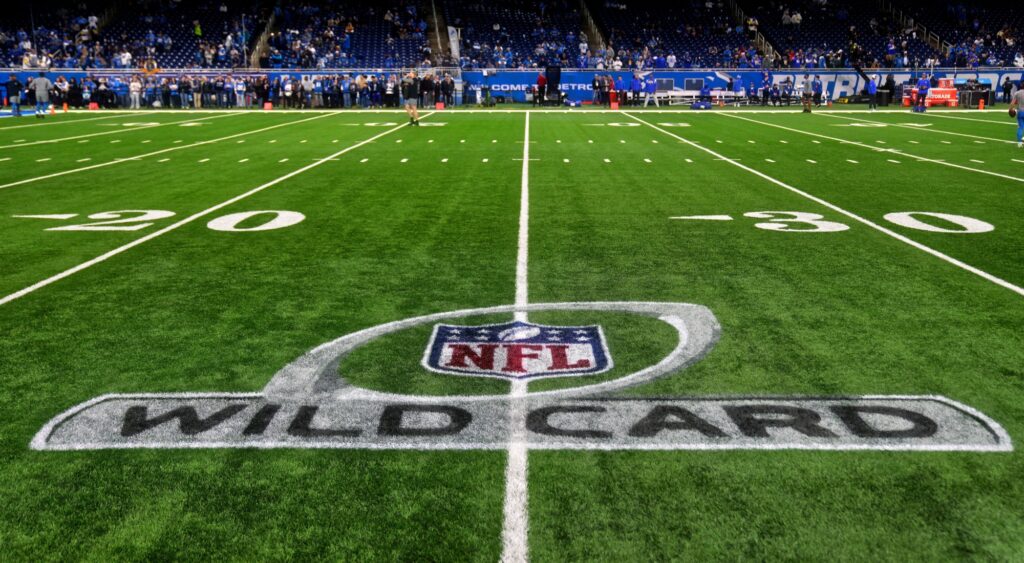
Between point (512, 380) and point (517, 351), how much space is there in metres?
0.54

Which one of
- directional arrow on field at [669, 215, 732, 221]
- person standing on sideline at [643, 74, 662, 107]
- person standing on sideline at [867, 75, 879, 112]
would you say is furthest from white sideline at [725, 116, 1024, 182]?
person standing on sideline at [867, 75, 879, 112]

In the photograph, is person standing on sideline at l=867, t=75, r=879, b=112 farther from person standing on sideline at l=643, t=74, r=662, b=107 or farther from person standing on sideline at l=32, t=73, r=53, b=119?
person standing on sideline at l=32, t=73, r=53, b=119

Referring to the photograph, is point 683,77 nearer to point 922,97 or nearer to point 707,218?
point 922,97

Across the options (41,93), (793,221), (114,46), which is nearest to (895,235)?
(793,221)

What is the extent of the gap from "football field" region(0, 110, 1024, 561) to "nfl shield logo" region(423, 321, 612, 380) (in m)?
0.03

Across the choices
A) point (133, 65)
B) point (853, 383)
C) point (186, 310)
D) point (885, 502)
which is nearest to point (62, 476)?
point (186, 310)

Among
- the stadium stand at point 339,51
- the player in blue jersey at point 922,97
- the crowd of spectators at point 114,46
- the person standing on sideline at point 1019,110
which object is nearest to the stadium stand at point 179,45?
the crowd of spectators at point 114,46

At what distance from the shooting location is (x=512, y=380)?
4750 mm

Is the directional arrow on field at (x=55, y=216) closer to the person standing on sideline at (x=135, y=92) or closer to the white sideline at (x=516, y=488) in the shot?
the white sideline at (x=516, y=488)

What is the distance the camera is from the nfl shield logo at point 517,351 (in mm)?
4918

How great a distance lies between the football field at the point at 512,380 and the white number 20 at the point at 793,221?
0.30ft

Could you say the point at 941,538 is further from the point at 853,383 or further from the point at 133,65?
the point at 133,65

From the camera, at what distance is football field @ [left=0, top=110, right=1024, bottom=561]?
3279 millimetres

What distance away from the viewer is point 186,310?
634cm
